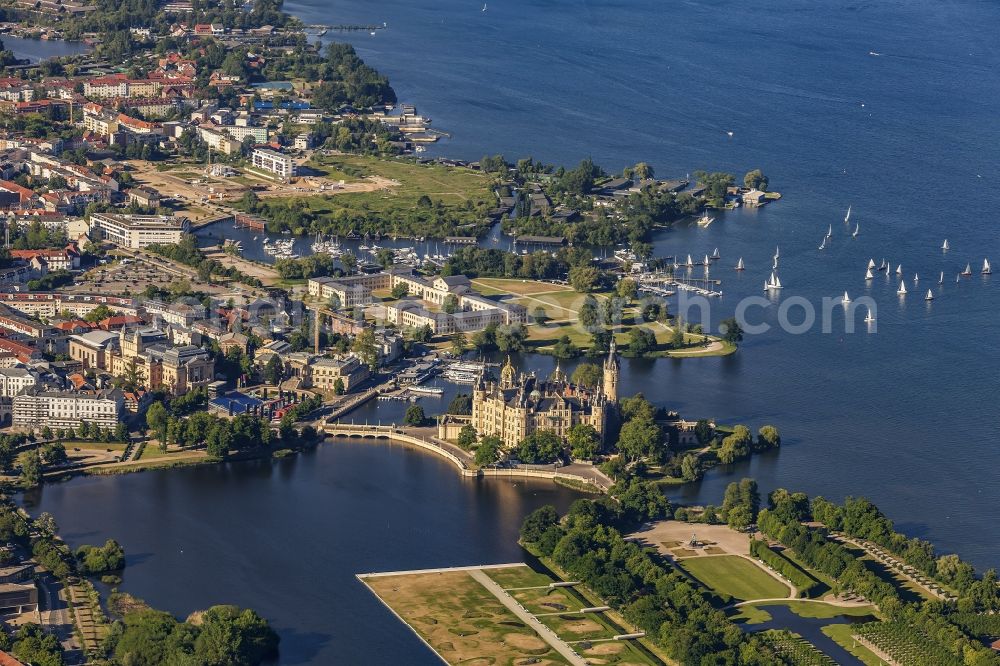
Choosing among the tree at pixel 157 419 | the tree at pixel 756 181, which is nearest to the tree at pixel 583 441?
the tree at pixel 157 419

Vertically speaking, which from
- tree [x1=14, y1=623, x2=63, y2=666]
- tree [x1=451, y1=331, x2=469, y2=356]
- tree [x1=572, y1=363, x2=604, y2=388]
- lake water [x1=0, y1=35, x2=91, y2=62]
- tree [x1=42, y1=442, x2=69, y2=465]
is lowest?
tree [x1=14, y1=623, x2=63, y2=666]

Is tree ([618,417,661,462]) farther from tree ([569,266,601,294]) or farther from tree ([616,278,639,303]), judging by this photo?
tree ([569,266,601,294])

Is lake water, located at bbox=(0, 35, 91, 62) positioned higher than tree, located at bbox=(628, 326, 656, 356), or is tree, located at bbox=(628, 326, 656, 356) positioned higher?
lake water, located at bbox=(0, 35, 91, 62)

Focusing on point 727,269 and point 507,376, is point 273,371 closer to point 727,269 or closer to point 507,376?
point 507,376

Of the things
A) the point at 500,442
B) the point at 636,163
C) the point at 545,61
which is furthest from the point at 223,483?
the point at 545,61

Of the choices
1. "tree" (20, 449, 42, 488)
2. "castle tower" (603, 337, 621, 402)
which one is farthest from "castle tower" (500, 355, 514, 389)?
"tree" (20, 449, 42, 488)

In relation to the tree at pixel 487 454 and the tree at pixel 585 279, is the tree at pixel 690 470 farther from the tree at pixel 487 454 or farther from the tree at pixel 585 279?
the tree at pixel 585 279
